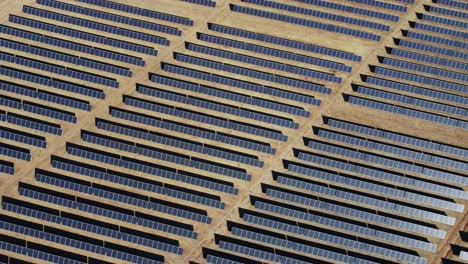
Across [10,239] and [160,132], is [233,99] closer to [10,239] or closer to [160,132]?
[160,132]

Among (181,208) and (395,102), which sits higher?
(395,102)

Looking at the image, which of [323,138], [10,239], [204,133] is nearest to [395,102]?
[323,138]

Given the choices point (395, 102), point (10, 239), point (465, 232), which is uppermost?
point (395, 102)

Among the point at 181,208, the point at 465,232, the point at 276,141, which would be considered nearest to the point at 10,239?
the point at 181,208

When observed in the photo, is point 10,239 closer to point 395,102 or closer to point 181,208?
point 181,208

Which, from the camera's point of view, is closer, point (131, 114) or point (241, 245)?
point (241, 245)

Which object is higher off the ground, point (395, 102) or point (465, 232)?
point (395, 102)

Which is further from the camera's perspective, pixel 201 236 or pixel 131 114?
pixel 131 114

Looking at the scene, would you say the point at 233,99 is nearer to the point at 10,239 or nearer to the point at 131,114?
the point at 131,114
